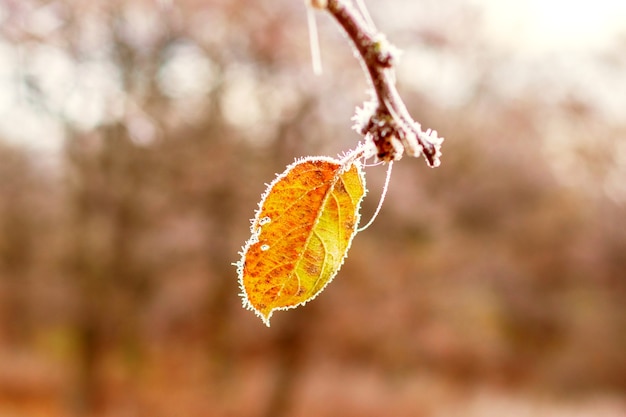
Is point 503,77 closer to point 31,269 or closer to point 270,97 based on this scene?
point 270,97

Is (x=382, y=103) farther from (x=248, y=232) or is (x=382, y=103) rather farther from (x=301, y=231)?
(x=248, y=232)

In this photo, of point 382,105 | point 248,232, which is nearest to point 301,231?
point 382,105

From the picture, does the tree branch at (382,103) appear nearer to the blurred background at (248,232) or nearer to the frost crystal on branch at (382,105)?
the frost crystal on branch at (382,105)

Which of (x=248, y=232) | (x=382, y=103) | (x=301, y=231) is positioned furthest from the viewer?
(x=248, y=232)

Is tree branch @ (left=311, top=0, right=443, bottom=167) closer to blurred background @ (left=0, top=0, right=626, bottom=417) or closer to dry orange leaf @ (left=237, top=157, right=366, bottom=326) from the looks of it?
dry orange leaf @ (left=237, top=157, right=366, bottom=326)

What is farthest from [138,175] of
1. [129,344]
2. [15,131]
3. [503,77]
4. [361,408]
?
[503,77]

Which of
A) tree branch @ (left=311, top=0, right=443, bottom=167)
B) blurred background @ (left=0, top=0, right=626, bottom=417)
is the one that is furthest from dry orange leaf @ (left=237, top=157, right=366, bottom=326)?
blurred background @ (left=0, top=0, right=626, bottom=417)
